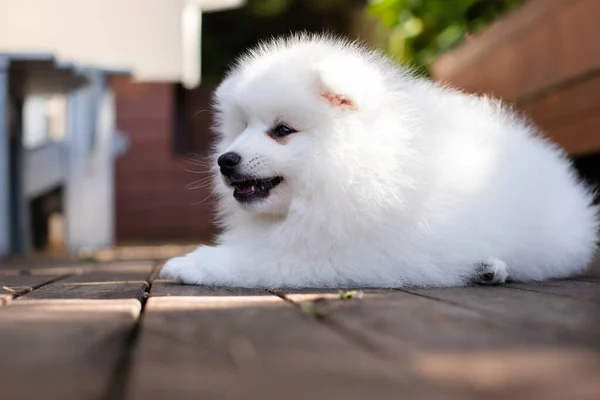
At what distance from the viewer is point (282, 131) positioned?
258 centimetres

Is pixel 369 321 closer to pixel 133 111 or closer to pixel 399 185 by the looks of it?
pixel 399 185

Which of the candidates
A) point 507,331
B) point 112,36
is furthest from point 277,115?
point 112,36

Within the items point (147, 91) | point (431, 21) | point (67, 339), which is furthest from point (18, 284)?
point (147, 91)

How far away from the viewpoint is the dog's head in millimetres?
2473

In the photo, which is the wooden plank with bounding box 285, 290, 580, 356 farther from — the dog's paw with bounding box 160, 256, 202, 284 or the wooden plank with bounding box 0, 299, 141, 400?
the dog's paw with bounding box 160, 256, 202, 284

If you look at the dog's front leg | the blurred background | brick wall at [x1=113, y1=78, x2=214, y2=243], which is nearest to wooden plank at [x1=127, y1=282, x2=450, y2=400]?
the dog's front leg

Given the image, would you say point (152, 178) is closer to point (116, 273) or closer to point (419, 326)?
point (116, 273)

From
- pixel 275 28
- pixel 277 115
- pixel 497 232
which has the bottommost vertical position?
pixel 497 232

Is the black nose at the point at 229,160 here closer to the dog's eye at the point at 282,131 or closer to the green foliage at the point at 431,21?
the dog's eye at the point at 282,131

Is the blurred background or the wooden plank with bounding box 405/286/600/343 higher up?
the blurred background

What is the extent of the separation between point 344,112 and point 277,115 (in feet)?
0.81

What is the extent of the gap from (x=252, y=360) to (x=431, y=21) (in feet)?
19.3

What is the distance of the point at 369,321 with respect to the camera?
159 cm

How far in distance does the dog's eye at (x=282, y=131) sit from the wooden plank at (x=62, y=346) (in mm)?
901
